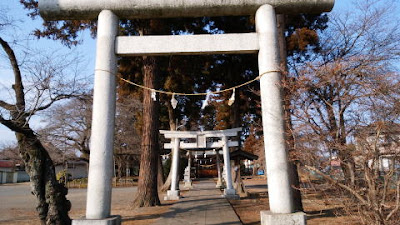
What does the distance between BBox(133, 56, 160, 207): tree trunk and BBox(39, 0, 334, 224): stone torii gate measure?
17.5 feet

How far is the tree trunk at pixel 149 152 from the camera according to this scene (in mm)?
9820

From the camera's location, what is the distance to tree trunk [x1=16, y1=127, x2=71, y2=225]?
21.0 ft

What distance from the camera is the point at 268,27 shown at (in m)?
4.89

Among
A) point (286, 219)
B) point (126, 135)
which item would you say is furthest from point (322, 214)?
point (126, 135)

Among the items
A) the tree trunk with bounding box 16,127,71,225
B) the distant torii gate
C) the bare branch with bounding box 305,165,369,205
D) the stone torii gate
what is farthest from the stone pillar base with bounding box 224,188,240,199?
the stone torii gate

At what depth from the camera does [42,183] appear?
21.4ft

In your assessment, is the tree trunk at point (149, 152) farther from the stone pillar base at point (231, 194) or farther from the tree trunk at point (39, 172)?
the stone pillar base at point (231, 194)

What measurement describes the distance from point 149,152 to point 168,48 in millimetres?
5976

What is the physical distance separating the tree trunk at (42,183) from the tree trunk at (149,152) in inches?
134

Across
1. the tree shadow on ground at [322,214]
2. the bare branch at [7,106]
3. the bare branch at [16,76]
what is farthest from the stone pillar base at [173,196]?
the bare branch at [7,106]

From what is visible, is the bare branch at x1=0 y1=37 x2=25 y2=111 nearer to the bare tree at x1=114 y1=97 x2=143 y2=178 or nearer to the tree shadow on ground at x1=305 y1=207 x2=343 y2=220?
the tree shadow on ground at x1=305 y1=207 x2=343 y2=220

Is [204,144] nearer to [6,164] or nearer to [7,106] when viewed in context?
[7,106]

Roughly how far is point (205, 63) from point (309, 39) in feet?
16.5

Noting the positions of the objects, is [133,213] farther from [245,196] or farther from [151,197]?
[245,196]
